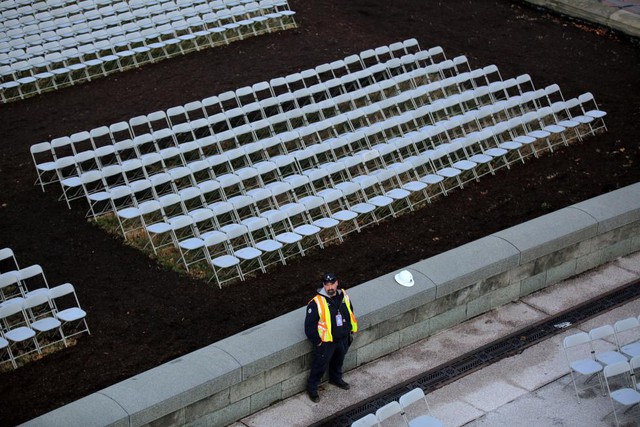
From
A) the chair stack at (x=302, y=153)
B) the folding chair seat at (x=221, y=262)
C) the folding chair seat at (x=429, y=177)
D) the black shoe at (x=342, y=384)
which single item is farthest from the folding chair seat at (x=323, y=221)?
the black shoe at (x=342, y=384)

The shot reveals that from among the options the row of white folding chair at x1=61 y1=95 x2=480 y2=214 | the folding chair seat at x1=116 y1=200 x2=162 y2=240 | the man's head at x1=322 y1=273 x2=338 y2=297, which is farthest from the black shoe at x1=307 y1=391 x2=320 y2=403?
the row of white folding chair at x1=61 y1=95 x2=480 y2=214

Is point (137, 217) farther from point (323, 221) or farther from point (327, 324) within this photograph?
point (327, 324)

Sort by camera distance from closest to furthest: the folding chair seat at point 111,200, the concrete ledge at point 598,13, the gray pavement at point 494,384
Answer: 1. the gray pavement at point 494,384
2. the folding chair seat at point 111,200
3. the concrete ledge at point 598,13

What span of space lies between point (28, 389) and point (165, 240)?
3.81 m

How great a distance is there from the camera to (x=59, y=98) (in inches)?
742

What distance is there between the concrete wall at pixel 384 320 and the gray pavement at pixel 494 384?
16 cm

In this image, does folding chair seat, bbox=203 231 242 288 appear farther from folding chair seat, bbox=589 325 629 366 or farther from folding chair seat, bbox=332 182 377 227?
folding chair seat, bbox=589 325 629 366

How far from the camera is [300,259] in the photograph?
45.1 feet

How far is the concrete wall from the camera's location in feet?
31.7

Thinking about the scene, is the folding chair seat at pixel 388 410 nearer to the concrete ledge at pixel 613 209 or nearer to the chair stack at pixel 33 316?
the chair stack at pixel 33 316

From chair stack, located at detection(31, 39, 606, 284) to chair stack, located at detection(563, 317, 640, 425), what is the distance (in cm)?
398

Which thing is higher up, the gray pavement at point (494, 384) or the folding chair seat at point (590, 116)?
the folding chair seat at point (590, 116)

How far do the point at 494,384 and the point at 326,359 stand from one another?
1949mm

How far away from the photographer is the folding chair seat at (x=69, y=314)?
11.7m
